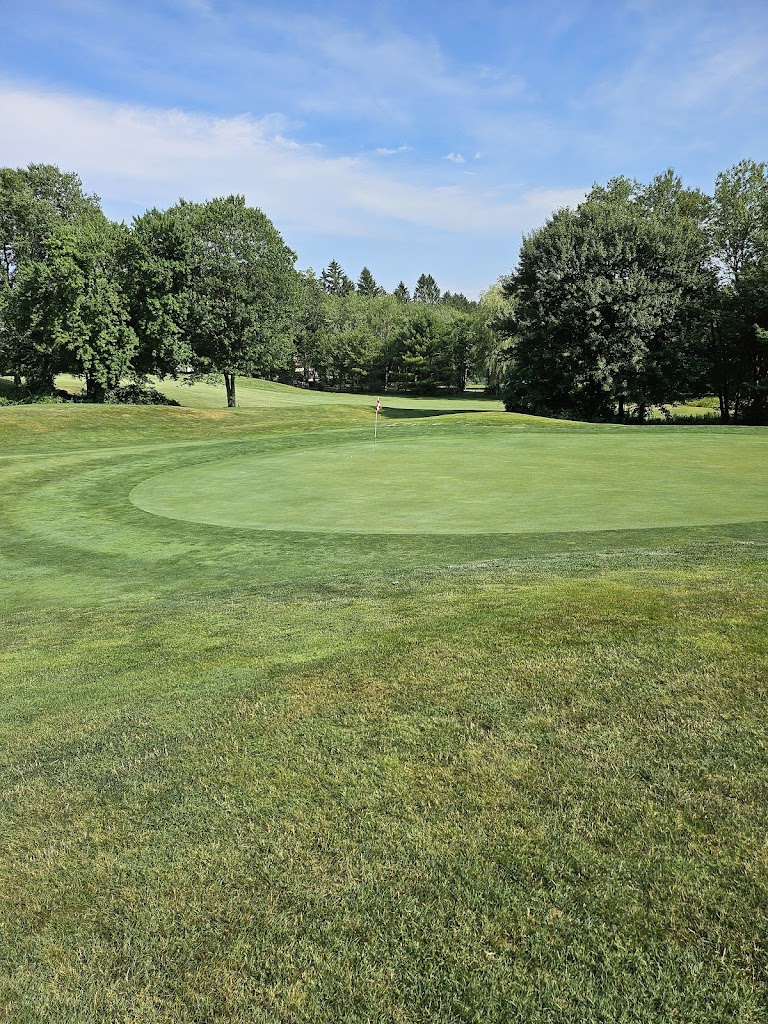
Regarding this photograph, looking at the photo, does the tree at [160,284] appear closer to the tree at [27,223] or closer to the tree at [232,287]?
the tree at [232,287]

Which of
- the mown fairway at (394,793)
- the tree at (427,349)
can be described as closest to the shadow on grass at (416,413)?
the mown fairway at (394,793)

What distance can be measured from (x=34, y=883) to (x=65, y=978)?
59 cm

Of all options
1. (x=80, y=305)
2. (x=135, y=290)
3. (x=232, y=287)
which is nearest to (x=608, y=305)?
(x=232, y=287)

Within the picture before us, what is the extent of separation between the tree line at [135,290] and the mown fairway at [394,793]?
37.9 meters

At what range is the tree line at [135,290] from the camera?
137 ft

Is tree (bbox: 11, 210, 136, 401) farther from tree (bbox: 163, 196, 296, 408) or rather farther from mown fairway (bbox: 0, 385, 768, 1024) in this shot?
mown fairway (bbox: 0, 385, 768, 1024)

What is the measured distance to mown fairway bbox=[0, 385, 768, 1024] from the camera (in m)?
2.29

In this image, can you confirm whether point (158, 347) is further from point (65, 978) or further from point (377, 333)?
point (377, 333)

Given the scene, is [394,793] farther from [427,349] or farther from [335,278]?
[335,278]

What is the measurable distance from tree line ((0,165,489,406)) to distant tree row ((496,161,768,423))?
54.8ft

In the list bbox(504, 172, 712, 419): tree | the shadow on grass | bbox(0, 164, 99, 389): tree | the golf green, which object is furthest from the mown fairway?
bbox(0, 164, 99, 389): tree

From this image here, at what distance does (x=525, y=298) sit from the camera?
4116 cm

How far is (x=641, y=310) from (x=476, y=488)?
29764 millimetres

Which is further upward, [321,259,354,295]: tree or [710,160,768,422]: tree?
[321,259,354,295]: tree
